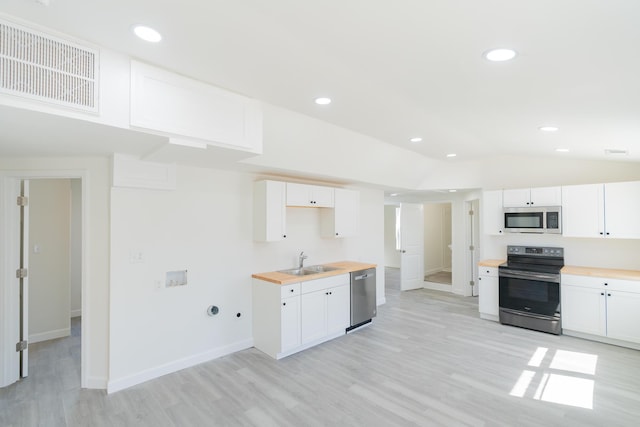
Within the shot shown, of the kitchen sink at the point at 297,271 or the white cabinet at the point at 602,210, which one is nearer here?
the white cabinet at the point at 602,210

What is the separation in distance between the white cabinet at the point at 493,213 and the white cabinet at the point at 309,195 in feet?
8.64

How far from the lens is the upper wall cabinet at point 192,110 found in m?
2.15

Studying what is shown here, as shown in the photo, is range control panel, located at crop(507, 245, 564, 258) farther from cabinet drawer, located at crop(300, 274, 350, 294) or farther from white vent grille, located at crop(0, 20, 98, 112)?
white vent grille, located at crop(0, 20, 98, 112)

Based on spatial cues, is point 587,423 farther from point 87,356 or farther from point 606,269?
point 87,356

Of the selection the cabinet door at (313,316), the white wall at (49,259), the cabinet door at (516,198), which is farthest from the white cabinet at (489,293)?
the white wall at (49,259)

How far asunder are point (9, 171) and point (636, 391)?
20.9 feet

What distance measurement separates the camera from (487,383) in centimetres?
314

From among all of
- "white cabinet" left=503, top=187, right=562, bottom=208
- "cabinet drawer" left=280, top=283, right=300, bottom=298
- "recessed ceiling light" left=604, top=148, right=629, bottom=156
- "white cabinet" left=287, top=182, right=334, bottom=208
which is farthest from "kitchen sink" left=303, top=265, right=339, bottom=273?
"recessed ceiling light" left=604, top=148, right=629, bottom=156

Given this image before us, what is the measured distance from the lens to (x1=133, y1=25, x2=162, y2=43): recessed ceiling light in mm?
1647

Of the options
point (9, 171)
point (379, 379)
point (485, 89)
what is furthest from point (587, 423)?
point (9, 171)

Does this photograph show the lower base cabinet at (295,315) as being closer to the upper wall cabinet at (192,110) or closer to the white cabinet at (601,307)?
the upper wall cabinet at (192,110)

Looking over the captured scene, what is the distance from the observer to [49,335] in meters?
4.36

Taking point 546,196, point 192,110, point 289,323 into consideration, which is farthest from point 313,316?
point 546,196

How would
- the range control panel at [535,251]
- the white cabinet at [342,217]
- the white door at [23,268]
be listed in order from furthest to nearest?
the white cabinet at [342,217] → the range control panel at [535,251] → the white door at [23,268]
